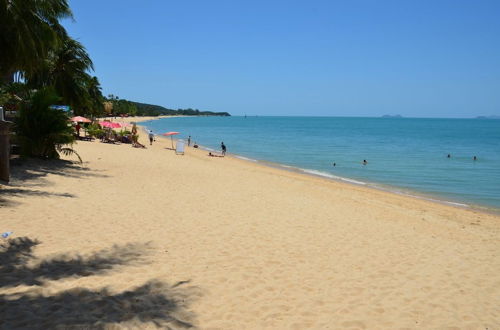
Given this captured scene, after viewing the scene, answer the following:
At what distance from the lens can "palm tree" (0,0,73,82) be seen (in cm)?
927

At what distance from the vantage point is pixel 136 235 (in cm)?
698

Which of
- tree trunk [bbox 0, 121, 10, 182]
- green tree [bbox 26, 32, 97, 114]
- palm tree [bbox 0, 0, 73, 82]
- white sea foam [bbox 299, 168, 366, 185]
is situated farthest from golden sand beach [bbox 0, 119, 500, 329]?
green tree [bbox 26, 32, 97, 114]

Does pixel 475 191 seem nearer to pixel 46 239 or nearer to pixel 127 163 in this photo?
pixel 127 163

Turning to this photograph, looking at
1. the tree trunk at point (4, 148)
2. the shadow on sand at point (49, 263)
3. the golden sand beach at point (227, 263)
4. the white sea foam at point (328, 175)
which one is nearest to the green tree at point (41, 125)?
the golden sand beach at point (227, 263)

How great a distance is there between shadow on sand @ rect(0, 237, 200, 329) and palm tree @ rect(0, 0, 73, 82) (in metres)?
6.32

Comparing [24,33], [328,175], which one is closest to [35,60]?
[24,33]

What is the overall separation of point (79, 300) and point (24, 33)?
819 cm

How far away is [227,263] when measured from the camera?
5945mm

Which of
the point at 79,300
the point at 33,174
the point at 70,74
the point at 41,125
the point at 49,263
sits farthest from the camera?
the point at 70,74

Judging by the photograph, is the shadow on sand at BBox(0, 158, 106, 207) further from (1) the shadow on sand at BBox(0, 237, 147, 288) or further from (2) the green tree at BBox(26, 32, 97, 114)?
(2) the green tree at BBox(26, 32, 97, 114)

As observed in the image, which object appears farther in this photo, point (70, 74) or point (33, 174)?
point (70, 74)

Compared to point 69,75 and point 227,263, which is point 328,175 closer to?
point 69,75

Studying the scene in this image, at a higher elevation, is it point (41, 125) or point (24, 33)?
point (24, 33)

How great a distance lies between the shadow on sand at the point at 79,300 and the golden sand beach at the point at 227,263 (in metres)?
0.02
